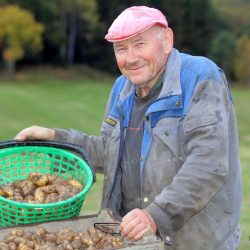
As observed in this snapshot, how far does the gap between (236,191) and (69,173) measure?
104cm

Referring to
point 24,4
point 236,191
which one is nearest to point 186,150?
point 236,191

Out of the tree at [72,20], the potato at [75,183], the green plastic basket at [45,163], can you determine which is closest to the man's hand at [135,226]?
the green plastic basket at [45,163]

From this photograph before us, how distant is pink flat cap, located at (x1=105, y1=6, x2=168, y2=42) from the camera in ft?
10.5

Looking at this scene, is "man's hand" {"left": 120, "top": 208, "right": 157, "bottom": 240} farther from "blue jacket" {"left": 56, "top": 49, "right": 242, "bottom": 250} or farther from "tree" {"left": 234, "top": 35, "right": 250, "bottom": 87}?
"tree" {"left": 234, "top": 35, "right": 250, "bottom": 87}

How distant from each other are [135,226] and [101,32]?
75.7 meters

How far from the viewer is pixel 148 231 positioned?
2840 millimetres

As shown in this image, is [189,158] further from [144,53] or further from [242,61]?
[242,61]

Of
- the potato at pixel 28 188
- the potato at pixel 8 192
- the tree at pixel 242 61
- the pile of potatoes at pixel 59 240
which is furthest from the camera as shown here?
the tree at pixel 242 61

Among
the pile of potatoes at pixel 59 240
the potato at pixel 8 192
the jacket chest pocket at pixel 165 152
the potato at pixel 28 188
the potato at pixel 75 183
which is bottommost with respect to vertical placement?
the pile of potatoes at pixel 59 240

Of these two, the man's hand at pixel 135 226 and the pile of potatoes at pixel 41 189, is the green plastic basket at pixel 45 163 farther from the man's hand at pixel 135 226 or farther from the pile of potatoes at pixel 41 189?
the man's hand at pixel 135 226

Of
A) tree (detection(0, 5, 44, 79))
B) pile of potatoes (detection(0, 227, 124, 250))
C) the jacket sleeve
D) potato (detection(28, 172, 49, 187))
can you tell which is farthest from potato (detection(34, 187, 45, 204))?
tree (detection(0, 5, 44, 79))

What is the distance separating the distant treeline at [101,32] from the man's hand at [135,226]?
71.4m

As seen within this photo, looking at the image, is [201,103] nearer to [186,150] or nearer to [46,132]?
[186,150]

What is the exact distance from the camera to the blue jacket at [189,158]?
304cm
